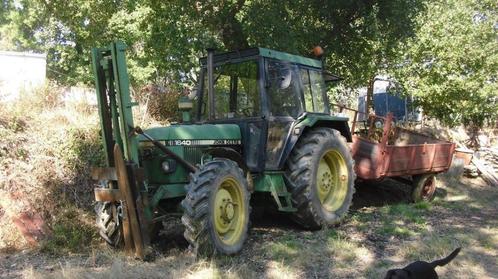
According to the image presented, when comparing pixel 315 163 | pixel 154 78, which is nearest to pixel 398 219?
pixel 315 163

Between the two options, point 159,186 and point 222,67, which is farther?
point 222,67

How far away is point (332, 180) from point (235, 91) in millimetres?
1976

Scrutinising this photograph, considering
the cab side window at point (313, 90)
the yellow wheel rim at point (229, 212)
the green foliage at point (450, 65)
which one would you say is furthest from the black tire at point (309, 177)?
the green foliage at point (450, 65)

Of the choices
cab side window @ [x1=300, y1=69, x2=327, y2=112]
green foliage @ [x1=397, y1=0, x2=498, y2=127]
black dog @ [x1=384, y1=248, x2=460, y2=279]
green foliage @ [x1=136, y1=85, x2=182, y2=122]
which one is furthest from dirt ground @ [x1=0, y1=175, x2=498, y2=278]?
green foliage @ [x1=397, y1=0, x2=498, y2=127]

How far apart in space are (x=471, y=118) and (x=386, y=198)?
27.7ft

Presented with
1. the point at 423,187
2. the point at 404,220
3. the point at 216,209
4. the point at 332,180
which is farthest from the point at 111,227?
the point at 423,187

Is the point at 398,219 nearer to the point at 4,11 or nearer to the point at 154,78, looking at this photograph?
the point at 154,78

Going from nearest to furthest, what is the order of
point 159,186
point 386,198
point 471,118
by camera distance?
1. point 159,186
2. point 386,198
3. point 471,118

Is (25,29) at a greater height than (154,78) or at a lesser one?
greater

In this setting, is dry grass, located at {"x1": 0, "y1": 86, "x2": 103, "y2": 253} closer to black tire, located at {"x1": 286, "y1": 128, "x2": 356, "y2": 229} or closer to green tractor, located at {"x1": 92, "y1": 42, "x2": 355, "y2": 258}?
green tractor, located at {"x1": 92, "y1": 42, "x2": 355, "y2": 258}

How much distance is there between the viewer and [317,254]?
17.8 feet

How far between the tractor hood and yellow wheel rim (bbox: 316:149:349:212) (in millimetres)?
1560

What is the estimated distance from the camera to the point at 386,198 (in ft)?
33.4

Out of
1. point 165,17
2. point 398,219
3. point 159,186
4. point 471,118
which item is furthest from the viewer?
point 471,118
